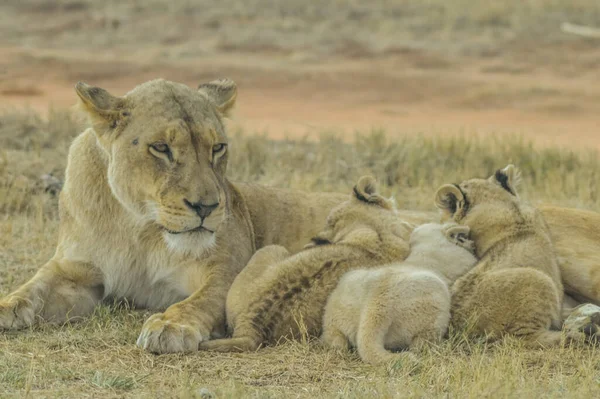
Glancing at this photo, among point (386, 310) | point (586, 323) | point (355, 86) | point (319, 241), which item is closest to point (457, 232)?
point (319, 241)

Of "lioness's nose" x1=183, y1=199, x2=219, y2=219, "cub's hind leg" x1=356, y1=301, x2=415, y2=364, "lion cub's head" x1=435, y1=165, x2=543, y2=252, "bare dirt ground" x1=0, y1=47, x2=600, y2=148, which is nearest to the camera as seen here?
"cub's hind leg" x1=356, y1=301, x2=415, y2=364

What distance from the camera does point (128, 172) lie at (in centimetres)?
655

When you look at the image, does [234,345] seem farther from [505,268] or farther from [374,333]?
[505,268]

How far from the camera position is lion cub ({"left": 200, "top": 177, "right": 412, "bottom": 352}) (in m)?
6.15

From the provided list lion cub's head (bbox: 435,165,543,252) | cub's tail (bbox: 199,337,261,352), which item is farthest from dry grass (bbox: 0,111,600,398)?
lion cub's head (bbox: 435,165,543,252)

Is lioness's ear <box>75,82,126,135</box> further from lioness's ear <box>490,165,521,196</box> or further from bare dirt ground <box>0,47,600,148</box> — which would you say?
bare dirt ground <box>0,47,600,148</box>

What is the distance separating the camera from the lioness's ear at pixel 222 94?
7.27 m

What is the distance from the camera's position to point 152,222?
22.1ft

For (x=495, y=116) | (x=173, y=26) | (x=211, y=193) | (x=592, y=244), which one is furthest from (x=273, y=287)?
(x=173, y=26)

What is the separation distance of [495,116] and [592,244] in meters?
11.6

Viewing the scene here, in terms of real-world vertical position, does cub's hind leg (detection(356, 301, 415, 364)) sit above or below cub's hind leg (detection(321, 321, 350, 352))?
above

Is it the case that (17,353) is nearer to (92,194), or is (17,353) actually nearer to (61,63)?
(92,194)

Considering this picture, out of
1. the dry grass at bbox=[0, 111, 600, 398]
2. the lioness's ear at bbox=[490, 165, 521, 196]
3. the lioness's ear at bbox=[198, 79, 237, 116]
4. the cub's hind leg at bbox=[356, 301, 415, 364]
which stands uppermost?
the lioness's ear at bbox=[198, 79, 237, 116]

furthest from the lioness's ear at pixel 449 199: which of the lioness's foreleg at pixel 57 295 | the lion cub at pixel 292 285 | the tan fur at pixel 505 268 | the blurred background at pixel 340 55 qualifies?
the blurred background at pixel 340 55
